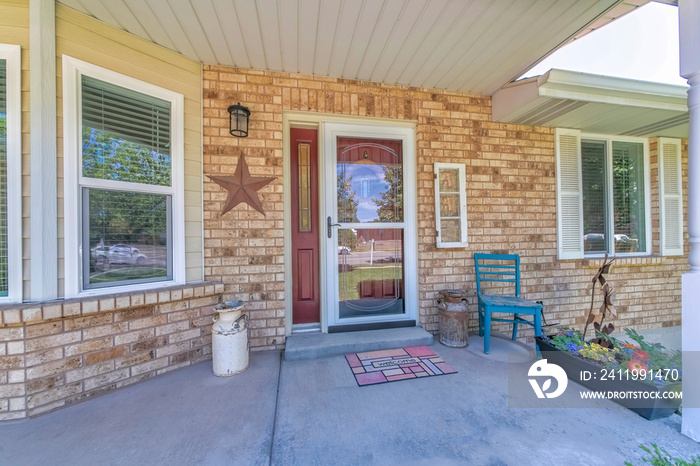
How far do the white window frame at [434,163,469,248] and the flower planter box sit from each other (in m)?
1.11

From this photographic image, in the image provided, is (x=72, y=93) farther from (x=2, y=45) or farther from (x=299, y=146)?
(x=299, y=146)

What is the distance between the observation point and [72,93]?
184cm

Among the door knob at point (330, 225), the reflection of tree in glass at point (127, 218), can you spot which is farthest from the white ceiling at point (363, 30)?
the door knob at point (330, 225)

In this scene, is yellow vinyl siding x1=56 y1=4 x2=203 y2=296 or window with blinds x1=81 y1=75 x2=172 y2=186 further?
window with blinds x1=81 y1=75 x2=172 y2=186

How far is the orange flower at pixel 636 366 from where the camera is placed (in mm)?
1737

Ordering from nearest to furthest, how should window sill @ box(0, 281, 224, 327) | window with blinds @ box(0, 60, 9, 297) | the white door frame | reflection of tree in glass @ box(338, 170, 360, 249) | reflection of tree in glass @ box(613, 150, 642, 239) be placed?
window sill @ box(0, 281, 224, 327), window with blinds @ box(0, 60, 9, 297), the white door frame, reflection of tree in glass @ box(338, 170, 360, 249), reflection of tree in glass @ box(613, 150, 642, 239)

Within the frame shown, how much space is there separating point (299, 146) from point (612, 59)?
3116mm

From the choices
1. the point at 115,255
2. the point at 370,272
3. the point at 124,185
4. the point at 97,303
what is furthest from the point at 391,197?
the point at 97,303

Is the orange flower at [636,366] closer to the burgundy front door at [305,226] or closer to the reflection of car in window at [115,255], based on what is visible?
the burgundy front door at [305,226]

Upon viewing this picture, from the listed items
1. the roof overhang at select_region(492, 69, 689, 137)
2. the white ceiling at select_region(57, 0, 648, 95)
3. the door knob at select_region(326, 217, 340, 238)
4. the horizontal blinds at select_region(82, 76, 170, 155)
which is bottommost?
the door knob at select_region(326, 217, 340, 238)

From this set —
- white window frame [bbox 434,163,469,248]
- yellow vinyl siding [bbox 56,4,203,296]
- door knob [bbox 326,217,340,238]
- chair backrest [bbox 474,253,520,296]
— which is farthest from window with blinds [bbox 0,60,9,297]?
chair backrest [bbox 474,253,520,296]

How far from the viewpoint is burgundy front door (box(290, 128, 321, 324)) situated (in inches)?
111

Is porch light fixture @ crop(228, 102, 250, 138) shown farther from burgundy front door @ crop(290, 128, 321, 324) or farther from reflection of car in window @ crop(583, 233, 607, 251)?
reflection of car in window @ crop(583, 233, 607, 251)

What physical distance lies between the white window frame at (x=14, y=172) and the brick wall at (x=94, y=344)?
0.24 metres
